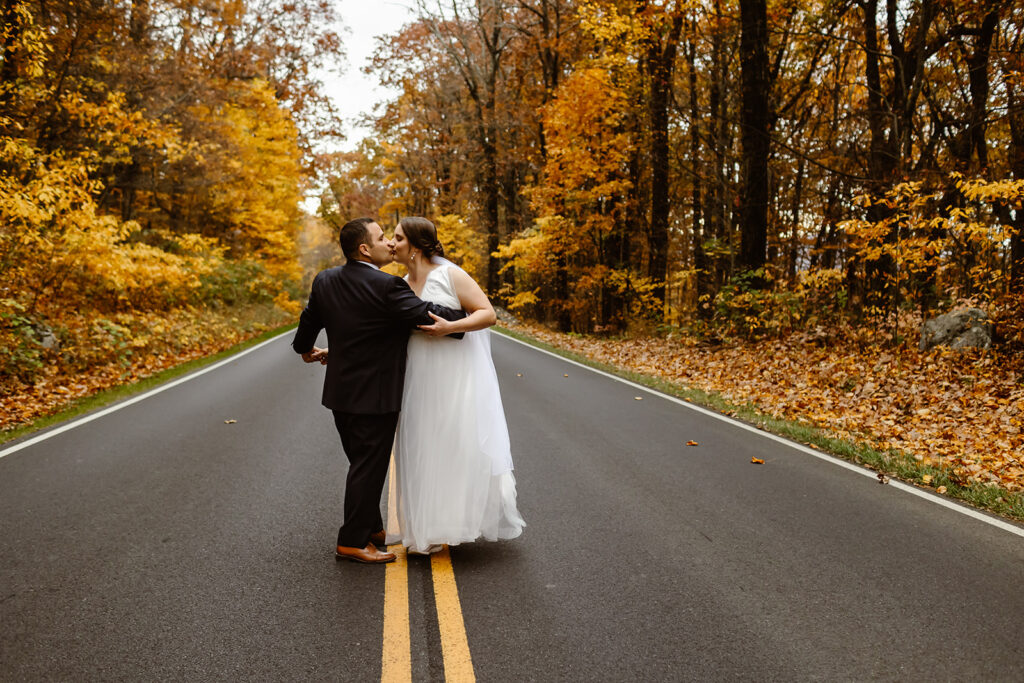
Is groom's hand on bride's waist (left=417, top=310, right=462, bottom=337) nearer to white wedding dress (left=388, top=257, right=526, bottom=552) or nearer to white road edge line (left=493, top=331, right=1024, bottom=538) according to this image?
white wedding dress (left=388, top=257, right=526, bottom=552)

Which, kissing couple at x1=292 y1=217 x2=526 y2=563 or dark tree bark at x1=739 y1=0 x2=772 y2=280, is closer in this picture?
kissing couple at x1=292 y1=217 x2=526 y2=563

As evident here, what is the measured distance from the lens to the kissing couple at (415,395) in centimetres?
411

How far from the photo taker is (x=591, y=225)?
22609mm

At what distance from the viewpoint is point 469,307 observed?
4.27 meters

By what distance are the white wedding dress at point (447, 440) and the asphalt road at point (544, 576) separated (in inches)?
12.2

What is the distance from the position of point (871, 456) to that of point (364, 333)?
566 cm

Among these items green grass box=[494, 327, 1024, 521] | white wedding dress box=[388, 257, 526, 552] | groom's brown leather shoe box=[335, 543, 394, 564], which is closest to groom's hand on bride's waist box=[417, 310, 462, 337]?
white wedding dress box=[388, 257, 526, 552]

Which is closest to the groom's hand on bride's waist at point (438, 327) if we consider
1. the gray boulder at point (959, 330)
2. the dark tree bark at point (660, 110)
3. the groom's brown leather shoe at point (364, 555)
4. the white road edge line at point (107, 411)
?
the groom's brown leather shoe at point (364, 555)

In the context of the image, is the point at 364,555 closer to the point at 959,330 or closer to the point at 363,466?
the point at 363,466

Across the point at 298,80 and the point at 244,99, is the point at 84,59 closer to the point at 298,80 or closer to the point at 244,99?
the point at 244,99

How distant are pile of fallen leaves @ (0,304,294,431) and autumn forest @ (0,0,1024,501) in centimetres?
9

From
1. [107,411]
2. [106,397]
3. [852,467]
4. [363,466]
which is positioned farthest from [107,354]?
[852,467]

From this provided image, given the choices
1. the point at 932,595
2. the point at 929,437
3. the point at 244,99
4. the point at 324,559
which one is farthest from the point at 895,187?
the point at 244,99

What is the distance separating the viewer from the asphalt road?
3.16 meters
